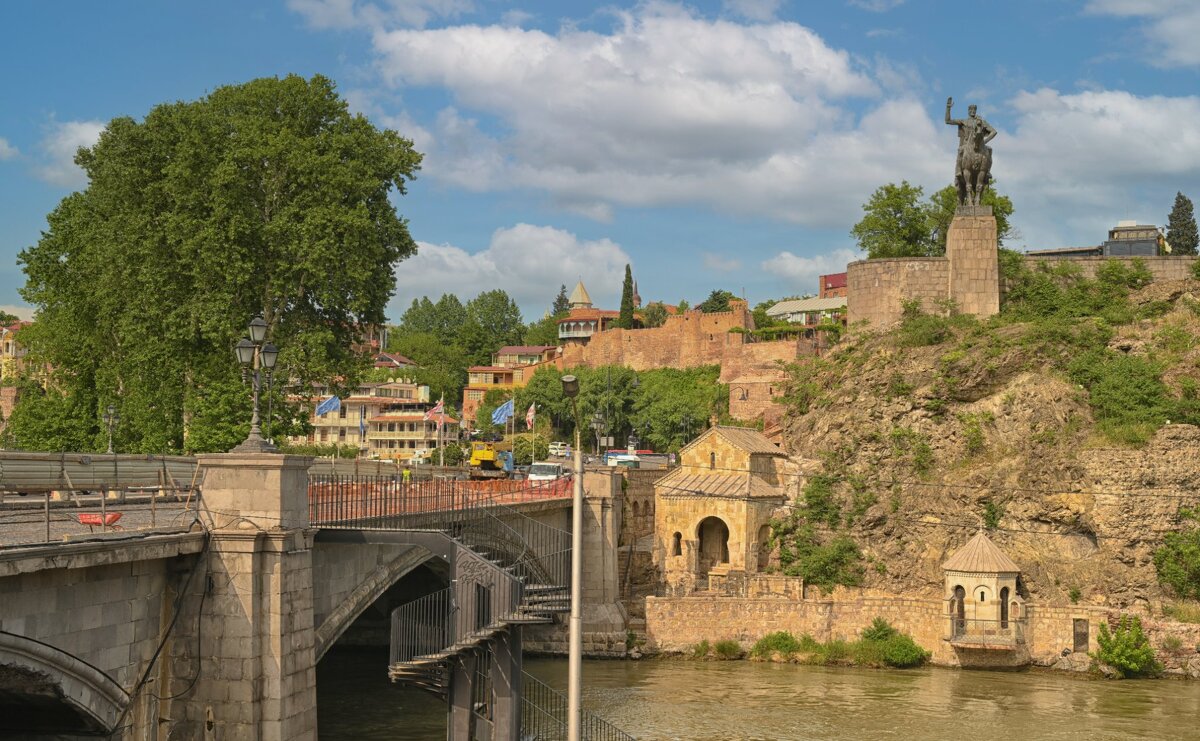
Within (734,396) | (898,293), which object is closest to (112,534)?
(898,293)

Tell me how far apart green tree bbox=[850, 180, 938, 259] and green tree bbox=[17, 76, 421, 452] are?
27.7 meters

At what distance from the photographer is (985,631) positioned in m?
39.2

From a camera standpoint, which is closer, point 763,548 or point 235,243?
point 235,243

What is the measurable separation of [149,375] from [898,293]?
28.5m

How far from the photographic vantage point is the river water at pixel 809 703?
31141 mm

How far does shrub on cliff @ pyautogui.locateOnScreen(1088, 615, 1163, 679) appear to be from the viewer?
37.6 m

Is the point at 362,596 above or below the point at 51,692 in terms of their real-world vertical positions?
above

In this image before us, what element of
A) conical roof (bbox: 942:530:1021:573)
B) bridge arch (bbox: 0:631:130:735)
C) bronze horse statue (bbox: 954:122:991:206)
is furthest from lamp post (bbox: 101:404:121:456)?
bronze horse statue (bbox: 954:122:991:206)

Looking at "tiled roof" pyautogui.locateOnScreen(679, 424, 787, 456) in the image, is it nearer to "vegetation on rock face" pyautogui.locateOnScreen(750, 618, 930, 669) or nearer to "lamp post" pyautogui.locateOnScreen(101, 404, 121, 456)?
"vegetation on rock face" pyautogui.locateOnScreen(750, 618, 930, 669)

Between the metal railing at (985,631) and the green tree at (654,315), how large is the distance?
76070 millimetres

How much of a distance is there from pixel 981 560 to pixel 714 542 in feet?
35.4

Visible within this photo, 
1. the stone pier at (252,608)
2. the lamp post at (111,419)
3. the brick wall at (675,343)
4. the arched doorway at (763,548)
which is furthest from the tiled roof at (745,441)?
the brick wall at (675,343)

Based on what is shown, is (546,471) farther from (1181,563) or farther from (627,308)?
(627,308)

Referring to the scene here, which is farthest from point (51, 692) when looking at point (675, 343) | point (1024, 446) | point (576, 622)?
point (675, 343)
